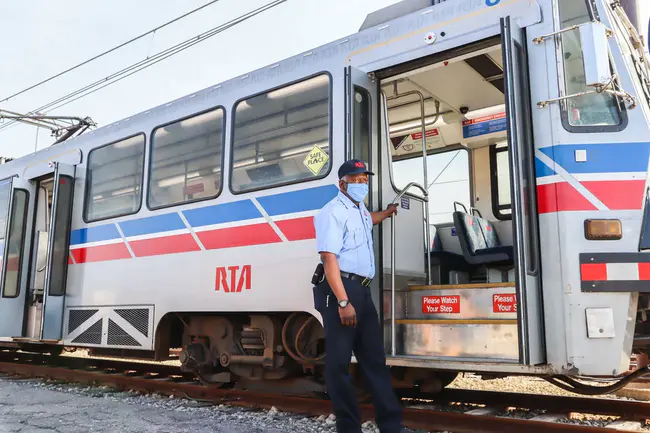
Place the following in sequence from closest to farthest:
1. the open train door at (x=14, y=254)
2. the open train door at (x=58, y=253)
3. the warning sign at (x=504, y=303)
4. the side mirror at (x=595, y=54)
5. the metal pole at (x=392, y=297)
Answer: the side mirror at (x=595, y=54) → the warning sign at (x=504, y=303) → the metal pole at (x=392, y=297) → the open train door at (x=58, y=253) → the open train door at (x=14, y=254)

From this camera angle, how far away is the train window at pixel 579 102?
384cm

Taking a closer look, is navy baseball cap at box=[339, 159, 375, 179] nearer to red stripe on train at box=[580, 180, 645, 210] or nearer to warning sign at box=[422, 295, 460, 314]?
warning sign at box=[422, 295, 460, 314]

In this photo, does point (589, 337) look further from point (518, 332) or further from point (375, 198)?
point (375, 198)

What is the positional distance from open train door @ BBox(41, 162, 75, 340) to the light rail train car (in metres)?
0.02

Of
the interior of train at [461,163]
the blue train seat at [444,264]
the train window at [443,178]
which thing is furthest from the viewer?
the train window at [443,178]

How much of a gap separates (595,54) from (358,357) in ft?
7.73

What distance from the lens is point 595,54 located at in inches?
141

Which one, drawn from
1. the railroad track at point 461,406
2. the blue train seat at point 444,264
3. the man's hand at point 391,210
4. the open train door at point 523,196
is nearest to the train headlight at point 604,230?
the open train door at point 523,196

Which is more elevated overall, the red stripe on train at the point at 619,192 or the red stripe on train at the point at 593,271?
the red stripe on train at the point at 619,192

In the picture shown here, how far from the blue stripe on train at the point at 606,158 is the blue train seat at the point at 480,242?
1.84m

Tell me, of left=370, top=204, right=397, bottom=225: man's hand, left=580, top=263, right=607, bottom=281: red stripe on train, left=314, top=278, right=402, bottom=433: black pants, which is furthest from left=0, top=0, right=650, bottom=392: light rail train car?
left=314, top=278, right=402, bottom=433: black pants

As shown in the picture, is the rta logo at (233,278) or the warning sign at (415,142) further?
the warning sign at (415,142)

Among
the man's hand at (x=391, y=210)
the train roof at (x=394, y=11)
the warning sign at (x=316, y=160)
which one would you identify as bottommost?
the man's hand at (x=391, y=210)

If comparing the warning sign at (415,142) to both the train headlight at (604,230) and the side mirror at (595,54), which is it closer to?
the side mirror at (595,54)
